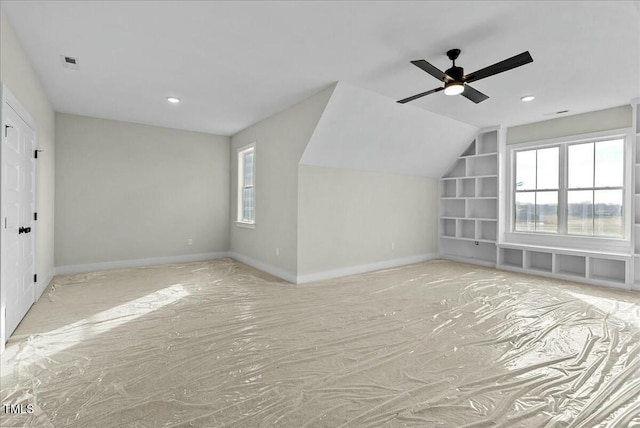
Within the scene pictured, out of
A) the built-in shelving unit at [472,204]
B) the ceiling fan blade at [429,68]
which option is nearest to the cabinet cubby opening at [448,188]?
the built-in shelving unit at [472,204]

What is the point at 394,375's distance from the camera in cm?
214

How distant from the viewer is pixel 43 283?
4.06 metres

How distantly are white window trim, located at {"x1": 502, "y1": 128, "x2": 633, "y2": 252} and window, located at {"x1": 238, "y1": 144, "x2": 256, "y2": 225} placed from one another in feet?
16.2

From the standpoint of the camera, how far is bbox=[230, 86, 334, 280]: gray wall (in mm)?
4414

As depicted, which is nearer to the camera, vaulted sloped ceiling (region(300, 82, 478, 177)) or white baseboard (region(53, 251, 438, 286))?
vaulted sloped ceiling (region(300, 82, 478, 177))

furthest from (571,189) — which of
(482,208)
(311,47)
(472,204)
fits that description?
(311,47)

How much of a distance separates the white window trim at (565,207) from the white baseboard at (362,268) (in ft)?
5.35

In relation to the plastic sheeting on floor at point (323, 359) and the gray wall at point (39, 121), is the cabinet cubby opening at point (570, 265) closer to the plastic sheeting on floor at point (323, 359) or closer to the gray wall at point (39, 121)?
the plastic sheeting on floor at point (323, 359)

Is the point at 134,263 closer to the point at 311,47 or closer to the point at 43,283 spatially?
the point at 43,283

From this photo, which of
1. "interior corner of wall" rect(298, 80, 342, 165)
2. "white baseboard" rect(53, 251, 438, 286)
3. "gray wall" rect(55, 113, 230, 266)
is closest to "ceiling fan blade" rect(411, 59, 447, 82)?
"interior corner of wall" rect(298, 80, 342, 165)

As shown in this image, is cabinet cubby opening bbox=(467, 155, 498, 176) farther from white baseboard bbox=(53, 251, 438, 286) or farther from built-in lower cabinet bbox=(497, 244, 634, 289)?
white baseboard bbox=(53, 251, 438, 286)

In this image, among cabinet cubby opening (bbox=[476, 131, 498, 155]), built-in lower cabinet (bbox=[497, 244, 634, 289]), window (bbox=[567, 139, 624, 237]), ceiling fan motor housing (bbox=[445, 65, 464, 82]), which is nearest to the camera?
ceiling fan motor housing (bbox=[445, 65, 464, 82])

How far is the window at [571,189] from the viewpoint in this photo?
4.80 meters

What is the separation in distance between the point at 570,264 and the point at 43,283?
26.4ft
